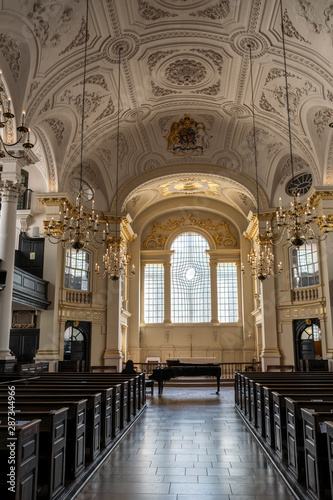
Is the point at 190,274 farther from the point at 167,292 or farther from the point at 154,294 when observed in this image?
the point at 154,294

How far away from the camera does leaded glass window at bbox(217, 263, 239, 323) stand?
25.4m

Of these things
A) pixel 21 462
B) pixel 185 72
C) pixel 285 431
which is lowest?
pixel 285 431

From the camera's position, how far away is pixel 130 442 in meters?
7.80

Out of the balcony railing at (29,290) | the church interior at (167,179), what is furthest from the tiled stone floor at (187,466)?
the balcony railing at (29,290)

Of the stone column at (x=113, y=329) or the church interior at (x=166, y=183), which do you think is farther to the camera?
the stone column at (x=113, y=329)

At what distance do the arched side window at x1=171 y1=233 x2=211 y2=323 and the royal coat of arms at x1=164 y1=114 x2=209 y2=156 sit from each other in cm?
694

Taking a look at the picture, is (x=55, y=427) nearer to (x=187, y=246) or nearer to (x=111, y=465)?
→ (x=111, y=465)

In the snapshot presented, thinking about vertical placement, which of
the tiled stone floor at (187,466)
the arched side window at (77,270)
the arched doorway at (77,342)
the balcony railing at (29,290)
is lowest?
the tiled stone floor at (187,466)

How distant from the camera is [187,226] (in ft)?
86.8

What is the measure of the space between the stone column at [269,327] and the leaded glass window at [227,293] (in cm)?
537

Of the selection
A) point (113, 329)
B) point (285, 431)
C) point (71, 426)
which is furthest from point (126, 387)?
point (113, 329)

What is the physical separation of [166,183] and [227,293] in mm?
7369

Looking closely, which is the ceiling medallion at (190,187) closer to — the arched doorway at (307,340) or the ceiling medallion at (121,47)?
the arched doorway at (307,340)

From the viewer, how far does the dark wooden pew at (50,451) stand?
4.70 metres
